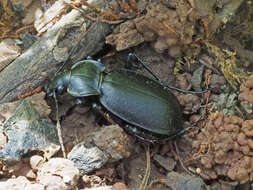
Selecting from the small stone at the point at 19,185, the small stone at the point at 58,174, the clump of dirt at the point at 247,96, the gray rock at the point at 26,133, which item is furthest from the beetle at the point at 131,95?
the small stone at the point at 19,185

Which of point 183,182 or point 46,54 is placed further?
point 46,54

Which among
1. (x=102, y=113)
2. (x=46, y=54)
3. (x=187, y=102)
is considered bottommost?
(x=187, y=102)

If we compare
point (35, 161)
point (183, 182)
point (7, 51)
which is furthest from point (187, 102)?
point (7, 51)

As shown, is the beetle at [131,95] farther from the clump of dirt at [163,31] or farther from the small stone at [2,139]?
the small stone at [2,139]

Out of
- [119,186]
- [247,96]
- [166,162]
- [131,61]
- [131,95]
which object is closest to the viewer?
[119,186]

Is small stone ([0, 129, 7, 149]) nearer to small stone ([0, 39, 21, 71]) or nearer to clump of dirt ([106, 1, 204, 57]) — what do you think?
small stone ([0, 39, 21, 71])

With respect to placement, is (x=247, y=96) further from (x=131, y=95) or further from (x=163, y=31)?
(x=131, y=95)

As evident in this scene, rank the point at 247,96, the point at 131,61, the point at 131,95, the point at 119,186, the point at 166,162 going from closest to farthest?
the point at 119,186, the point at 247,96, the point at 166,162, the point at 131,95, the point at 131,61

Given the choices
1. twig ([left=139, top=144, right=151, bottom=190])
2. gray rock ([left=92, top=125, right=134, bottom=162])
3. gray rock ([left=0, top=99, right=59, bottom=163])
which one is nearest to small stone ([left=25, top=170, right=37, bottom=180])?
gray rock ([left=0, top=99, right=59, bottom=163])
